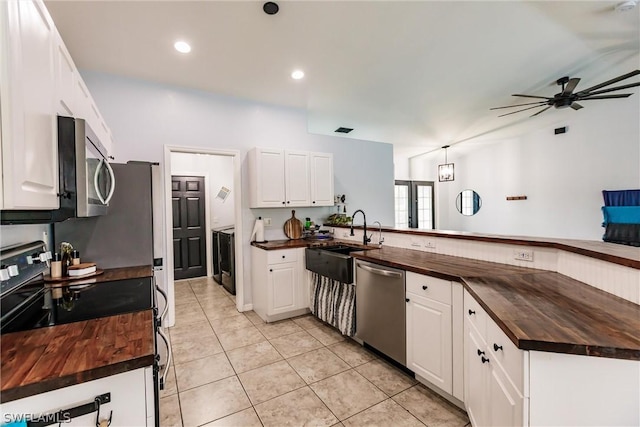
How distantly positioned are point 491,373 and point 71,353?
1701 mm

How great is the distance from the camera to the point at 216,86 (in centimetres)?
332

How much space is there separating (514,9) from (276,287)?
134 inches

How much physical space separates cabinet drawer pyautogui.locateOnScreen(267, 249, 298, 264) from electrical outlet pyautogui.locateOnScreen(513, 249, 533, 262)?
2.19 metres

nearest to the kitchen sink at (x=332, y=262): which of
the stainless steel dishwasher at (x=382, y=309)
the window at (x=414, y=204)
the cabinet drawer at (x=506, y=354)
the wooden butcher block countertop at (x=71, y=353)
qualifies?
the stainless steel dishwasher at (x=382, y=309)

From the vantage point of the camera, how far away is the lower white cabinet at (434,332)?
5.71ft

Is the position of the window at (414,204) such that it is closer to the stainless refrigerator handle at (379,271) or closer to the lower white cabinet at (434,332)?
the stainless refrigerator handle at (379,271)

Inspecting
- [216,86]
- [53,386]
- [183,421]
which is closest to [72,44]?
[216,86]

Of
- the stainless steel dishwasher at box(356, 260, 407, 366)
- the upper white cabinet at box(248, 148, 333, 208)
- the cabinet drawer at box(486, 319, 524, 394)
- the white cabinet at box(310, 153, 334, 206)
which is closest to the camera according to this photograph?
the cabinet drawer at box(486, 319, 524, 394)

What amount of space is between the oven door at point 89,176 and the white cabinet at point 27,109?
8 cm

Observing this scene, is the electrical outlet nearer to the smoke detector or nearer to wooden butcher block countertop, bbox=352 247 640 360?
wooden butcher block countertop, bbox=352 247 640 360

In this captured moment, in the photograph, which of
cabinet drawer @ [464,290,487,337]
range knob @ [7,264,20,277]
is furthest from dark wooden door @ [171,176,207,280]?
cabinet drawer @ [464,290,487,337]

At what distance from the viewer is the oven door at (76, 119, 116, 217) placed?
115 centimetres

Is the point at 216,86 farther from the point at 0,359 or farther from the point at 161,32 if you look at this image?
the point at 0,359

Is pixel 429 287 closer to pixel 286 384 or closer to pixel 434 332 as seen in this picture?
pixel 434 332
